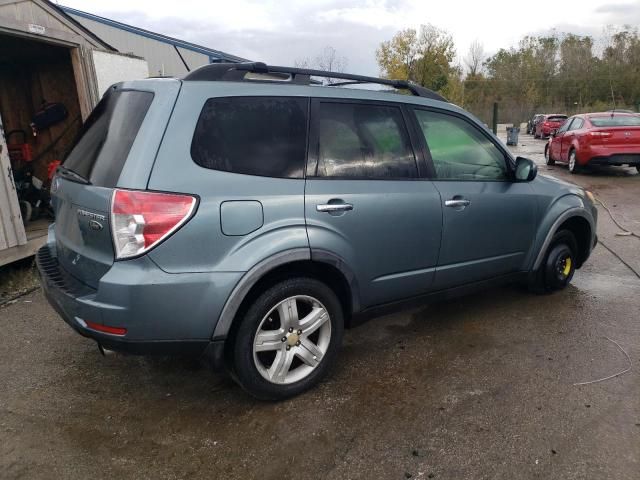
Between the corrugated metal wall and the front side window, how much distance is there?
1584 cm

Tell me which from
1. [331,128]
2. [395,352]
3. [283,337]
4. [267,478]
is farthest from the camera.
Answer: [395,352]

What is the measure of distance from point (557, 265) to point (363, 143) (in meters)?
2.42

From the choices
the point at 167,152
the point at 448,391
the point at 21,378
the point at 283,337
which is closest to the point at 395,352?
the point at 448,391

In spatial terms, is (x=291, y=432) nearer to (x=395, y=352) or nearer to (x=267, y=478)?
(x=267, y=478)

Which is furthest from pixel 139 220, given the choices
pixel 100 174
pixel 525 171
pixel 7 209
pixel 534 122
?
pixel 534 122

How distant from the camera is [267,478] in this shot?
2.26 m

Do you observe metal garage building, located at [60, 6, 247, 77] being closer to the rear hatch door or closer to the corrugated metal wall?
the corrugated metal wall

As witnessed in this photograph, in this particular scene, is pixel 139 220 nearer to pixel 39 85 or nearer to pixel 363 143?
pixel 363 143

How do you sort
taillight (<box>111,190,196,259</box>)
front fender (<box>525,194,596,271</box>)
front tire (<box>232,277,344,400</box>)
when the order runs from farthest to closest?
front fender (<box>525,194,596,271</box>)
front tire (<box>232,277,344,400</box>)
taillight (<box>111,190,196,259</box>)

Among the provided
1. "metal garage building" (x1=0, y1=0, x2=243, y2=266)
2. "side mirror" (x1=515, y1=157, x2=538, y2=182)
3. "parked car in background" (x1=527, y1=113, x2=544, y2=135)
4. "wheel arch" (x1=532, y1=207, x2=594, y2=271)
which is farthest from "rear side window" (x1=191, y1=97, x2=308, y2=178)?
"parked car in background" (x1=527, y1=113, x2=544, y2=135)

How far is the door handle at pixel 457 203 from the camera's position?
11.0ft

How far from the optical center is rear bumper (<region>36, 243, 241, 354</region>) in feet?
7.57

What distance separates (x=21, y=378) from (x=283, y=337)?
1.85 m

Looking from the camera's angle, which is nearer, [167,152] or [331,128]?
[167,152]
